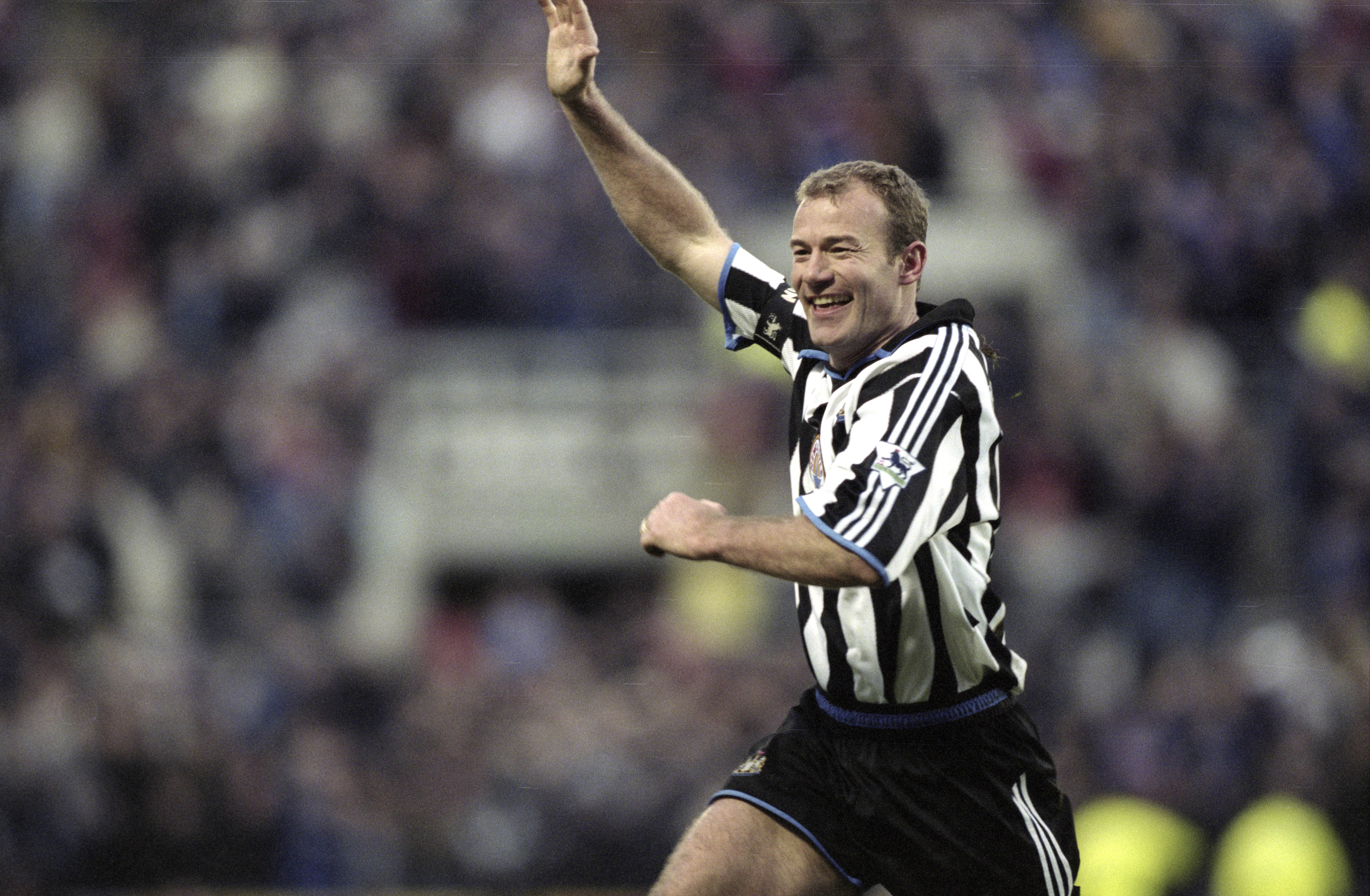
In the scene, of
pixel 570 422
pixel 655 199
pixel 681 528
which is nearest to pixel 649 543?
pixel 681 528

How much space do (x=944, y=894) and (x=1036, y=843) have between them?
0.80 ft

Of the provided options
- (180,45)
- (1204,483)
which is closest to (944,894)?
(1204,483)

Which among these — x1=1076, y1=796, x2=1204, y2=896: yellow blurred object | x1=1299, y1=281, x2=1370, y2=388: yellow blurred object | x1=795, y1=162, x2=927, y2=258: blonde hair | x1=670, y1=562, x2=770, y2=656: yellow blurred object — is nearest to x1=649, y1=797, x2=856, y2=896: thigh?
x1=795, y1=162, x2=927, y2=258: blonde hair

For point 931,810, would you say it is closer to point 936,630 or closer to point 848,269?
point 936,630

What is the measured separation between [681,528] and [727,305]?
4.29 feet

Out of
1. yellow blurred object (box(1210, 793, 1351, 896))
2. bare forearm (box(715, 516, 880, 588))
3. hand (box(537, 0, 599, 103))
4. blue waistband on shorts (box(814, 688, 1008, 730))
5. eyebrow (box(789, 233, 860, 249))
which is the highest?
hand (box(537, 0, 599, 103))

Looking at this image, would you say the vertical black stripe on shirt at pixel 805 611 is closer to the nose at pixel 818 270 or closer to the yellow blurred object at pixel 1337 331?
the nose at pixel 818 270

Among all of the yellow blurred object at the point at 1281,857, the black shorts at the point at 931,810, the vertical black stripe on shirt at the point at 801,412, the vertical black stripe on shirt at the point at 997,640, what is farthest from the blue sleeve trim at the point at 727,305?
the yellow blurred object at the point at 1281,857

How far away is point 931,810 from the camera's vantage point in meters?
3.81

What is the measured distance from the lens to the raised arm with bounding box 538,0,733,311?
448 cm

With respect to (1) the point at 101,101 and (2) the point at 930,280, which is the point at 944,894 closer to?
(2) the point at 930,280

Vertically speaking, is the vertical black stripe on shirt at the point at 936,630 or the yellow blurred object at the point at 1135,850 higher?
the vertical black stripe on shirt at the point at 936,630

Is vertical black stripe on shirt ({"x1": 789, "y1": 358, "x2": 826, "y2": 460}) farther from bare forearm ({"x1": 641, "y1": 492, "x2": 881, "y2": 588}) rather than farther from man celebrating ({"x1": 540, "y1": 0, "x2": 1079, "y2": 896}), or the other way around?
bare forearm ({"x1": 641, "y1": 492, "x2": 881, "y2": 588})

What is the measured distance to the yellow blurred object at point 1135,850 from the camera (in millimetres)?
7336
